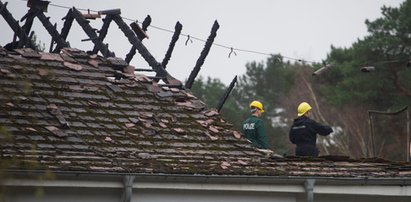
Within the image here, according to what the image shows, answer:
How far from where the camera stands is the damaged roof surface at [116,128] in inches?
512

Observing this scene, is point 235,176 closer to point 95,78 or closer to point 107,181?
point 107,181

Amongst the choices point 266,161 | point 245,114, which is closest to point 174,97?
point 266,161

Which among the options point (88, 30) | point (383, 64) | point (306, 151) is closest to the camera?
point (306, 151)

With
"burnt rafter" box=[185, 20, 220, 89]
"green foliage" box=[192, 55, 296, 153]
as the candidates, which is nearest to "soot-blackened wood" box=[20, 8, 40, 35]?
"burnt rafter" box=[185, 20, 220, 89]

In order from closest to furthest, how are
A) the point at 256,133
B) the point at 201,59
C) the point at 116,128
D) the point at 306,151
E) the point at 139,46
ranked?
1. the point at 116,128
2. the point at 306,151
3. the point at 256,133
4. the point at 201,59
5. the point at 139,46

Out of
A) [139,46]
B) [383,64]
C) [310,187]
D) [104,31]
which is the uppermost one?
[383,64]

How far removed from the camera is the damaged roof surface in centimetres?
1301

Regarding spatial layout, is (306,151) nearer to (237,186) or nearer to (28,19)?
(237,186)

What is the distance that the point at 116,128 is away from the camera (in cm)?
1423

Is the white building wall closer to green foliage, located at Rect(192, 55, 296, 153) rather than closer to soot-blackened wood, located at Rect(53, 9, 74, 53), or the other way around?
soot-blackened wood, located at Rect(53, 9, 74, 53)

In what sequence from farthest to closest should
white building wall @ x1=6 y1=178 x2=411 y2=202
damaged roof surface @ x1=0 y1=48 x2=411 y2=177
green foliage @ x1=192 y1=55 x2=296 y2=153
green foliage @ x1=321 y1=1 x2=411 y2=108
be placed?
green foliage @ x1=192 y1=55 x2=296 y2=153
green foliage @ x1=321 y1=1 x2=411 y2=108
damaged roof surface @ x1=0 y1=48 x2=411 y2=177
white building wall @ x1=6 y1=178 x2=411 y2=202

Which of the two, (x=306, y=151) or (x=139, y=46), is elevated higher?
(x=139, y=46)

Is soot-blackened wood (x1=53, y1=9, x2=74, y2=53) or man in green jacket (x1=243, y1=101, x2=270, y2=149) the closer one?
man in green jacket (x1=243, y1=101, x2=270, y2=149)

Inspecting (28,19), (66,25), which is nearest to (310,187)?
(66,25)
